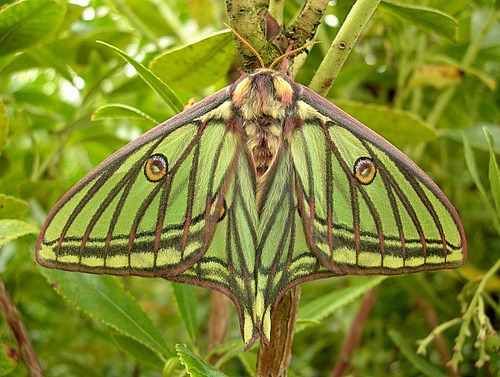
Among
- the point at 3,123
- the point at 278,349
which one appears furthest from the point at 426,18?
the point at 3,123

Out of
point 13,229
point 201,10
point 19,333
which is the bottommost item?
point 19,333

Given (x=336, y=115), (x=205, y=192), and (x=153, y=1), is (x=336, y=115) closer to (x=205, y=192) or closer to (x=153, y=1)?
(x=205, y=192)

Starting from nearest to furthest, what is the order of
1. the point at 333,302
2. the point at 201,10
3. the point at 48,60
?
the point at 333,302 → the point at 48,60 → the point at 201,10

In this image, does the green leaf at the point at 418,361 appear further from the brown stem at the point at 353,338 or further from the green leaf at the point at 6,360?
the green leaf at the point at 6,360

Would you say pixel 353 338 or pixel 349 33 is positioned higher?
pixel 349 33

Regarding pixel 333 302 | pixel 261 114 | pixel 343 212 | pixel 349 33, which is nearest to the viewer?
pixel 349 33

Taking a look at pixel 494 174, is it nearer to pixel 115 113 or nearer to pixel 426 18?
pixel 426 18

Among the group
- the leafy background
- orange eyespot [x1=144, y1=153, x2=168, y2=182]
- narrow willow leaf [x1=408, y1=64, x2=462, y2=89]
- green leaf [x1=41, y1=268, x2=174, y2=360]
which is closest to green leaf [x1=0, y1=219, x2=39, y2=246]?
the leafy background
